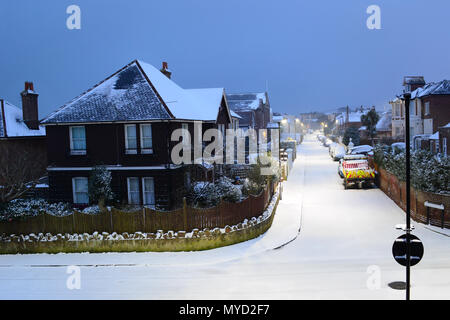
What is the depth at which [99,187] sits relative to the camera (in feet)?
58.5

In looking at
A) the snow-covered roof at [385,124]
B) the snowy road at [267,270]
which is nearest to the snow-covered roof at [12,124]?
the snowy road at [267,270]

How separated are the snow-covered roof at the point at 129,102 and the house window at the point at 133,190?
3.07 meters

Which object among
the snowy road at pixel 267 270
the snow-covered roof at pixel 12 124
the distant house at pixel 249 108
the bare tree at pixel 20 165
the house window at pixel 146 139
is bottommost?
the snowy road at pixel 267 270

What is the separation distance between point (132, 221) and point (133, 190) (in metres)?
5.53

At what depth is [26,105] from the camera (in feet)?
84.6

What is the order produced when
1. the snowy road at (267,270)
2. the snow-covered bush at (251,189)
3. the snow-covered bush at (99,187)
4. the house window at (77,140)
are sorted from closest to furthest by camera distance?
the snowy road at (267,270)
the snow-covered bush at (99,187)
the snow-covered bush at (251,189)
the house window at (77,140)

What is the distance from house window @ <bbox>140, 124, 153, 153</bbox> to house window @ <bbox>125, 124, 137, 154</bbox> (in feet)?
1.37

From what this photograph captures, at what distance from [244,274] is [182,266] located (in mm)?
2098

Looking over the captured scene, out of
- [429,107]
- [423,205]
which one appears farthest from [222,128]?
[429,107]

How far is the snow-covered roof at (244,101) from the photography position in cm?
5450

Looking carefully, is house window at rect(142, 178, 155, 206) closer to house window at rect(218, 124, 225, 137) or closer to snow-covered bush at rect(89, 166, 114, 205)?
snow-covered bush at rect(89, 166, 114, 205)

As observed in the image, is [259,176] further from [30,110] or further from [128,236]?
[30,110]

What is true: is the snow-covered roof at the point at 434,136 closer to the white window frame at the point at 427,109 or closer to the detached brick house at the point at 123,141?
the white window frame at the point at 427,109

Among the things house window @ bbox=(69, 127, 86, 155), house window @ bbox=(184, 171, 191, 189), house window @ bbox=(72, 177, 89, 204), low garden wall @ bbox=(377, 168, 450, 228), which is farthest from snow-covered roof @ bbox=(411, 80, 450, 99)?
house window @ bbox=(72, 177, 89, 204)
